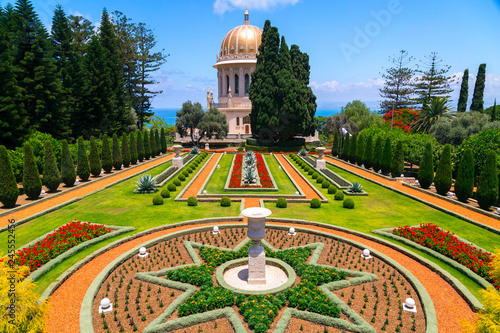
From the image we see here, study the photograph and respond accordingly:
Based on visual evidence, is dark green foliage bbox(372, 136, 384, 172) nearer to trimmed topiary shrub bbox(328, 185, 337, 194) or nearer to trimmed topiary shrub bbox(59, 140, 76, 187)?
trimmed topiary shrub bbox(328, 185, 337, 194)

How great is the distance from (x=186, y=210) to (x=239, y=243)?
566 cm

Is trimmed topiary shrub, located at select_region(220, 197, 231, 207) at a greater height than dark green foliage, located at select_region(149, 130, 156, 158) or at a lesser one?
lesser

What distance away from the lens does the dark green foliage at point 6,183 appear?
17.0 meters

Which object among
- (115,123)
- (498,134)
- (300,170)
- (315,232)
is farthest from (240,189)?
(115,123)

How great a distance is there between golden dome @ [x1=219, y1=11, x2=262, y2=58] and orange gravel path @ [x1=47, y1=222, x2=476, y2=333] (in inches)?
2569

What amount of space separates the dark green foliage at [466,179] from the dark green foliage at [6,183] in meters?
25.8

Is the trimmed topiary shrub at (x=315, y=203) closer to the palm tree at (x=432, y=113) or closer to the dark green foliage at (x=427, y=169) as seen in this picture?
the dark green foliage at (x=427, y=169)

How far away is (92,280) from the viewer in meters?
9.98

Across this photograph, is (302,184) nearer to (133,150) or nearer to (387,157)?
(387,157)

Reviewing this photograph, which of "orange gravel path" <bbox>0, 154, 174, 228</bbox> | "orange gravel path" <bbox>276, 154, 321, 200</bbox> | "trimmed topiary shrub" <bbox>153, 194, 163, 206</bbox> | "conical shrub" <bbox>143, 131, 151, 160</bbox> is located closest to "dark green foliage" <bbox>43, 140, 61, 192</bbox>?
"orange gravel path" <bbox>0, 154, 174, 228</bbox>

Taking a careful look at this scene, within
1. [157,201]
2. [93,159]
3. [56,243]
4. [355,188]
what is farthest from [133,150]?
[355,188]

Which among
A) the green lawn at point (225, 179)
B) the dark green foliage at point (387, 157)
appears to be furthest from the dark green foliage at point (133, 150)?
the dark green foliage at point (387, 157)

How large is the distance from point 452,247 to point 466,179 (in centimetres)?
948

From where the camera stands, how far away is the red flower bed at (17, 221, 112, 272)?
1068 cm
